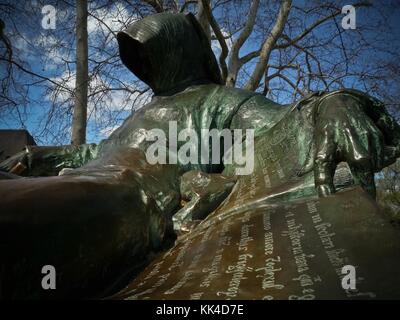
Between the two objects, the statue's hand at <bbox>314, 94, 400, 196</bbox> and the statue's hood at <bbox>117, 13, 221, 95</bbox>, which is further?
the statue's hood at <bbox>117, 13, 221, 95</bbox>

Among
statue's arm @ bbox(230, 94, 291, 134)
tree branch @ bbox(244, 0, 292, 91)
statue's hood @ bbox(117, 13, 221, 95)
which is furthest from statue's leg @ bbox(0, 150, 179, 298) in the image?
tree branch @ bbox(244, 0, 292, 91)

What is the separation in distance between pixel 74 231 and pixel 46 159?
6.34 ft

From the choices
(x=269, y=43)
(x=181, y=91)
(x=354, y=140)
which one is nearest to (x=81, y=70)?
(x=269, y=43)

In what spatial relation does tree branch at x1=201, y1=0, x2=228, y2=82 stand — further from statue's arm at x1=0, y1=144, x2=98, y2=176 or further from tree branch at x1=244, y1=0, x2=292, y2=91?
statue's arm at x1=0, y1=144, x2=98, y2=176

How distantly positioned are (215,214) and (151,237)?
51 centimetres

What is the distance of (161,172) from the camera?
267cm

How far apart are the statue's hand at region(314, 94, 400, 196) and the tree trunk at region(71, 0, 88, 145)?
7.61 meters

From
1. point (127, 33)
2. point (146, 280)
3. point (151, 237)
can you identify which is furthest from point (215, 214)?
point (127, 33)

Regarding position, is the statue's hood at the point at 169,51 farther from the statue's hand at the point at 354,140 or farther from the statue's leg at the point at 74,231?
the statue's leg at the point at 74,231

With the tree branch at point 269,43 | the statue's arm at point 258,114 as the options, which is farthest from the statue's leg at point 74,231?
the tree branch at point 269,43

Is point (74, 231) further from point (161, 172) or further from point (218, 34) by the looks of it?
point (218, 34)

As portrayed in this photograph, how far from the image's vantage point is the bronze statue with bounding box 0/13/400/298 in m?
1.43

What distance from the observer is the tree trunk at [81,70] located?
9.19 metres

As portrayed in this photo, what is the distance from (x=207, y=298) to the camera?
1281 millimetres
